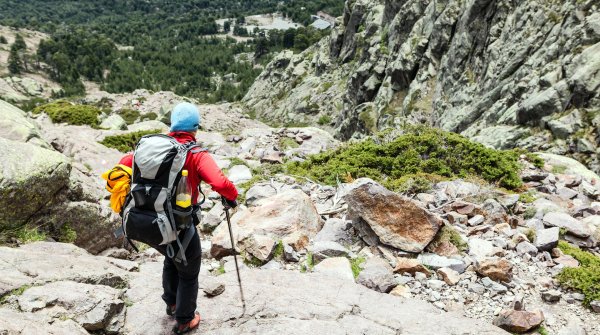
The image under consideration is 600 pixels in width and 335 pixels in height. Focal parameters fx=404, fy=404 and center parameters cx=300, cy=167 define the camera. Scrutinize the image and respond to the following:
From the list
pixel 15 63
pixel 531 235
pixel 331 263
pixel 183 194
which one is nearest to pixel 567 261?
pixel 531 235

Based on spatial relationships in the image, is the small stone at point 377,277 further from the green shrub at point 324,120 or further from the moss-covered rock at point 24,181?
the green shrub at point 324,120

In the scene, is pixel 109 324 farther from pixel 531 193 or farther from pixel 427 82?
pixel 427 82

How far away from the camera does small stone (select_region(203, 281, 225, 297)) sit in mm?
A: 6312

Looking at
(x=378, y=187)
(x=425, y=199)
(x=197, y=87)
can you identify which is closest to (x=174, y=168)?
(x=378, y=187)

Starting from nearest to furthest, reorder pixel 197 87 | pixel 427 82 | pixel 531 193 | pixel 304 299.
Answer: pixel 304 299
pixel 531 193
pixel 427 82
pixel 197 87

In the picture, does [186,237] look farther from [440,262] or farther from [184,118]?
[440,262]

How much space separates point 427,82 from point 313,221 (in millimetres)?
33153

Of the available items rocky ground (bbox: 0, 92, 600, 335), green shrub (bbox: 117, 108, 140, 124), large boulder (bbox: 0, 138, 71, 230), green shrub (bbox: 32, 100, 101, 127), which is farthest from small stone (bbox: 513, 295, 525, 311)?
green shrub (bbox: 117, 108, 140, 124)

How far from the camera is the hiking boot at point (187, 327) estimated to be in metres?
5.44

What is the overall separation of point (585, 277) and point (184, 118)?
7426mm

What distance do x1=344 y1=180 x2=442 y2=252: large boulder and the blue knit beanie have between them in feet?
15.6

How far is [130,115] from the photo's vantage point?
4666 cm

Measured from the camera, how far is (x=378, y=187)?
8.99 meters

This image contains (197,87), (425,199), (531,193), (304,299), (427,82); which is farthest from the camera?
(197,87)
